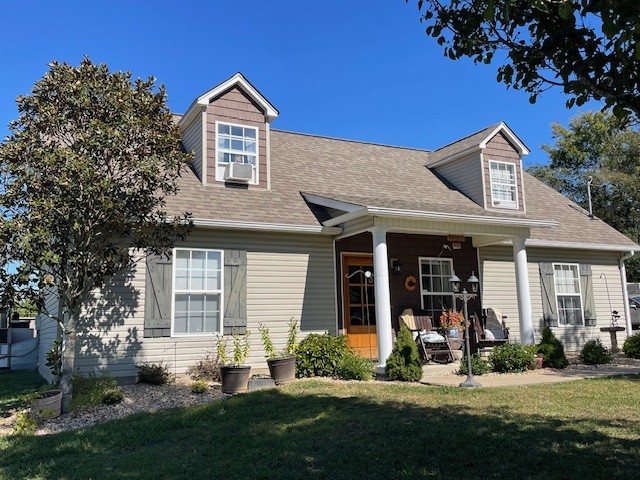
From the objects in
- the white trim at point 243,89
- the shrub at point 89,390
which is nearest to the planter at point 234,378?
the shrub at point 89,390

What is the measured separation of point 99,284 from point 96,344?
5.25ft

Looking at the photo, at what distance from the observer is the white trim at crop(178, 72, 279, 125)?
10909 mm

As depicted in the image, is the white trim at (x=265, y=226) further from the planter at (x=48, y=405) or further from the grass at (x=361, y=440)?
the planter at (x=48, y=405)

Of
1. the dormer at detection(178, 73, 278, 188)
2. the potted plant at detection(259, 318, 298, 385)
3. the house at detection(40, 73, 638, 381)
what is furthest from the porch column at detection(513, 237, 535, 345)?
the dormer at detection(178, 73, 278, 188)

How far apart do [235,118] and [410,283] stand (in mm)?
5418

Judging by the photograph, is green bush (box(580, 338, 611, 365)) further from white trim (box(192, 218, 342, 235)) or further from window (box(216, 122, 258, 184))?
window (box(216, 122, 258, 184))

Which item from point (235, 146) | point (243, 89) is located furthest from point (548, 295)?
point (243, 89)

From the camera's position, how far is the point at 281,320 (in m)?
10.5

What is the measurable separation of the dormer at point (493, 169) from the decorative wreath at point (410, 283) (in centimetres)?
303

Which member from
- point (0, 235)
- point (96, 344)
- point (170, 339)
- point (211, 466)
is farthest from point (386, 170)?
point (211, 466)

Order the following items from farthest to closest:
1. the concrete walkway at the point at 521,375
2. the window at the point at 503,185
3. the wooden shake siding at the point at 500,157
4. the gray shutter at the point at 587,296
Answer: the gray shutter at the point at 587,296
the window at the point at 503,185
the wooden shake siding at the point at 500,157
the concrete walkway at the point at 521,375

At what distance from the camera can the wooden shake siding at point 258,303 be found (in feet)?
29.4

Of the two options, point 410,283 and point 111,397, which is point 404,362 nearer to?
point 410,283

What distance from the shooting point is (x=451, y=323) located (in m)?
11.2
